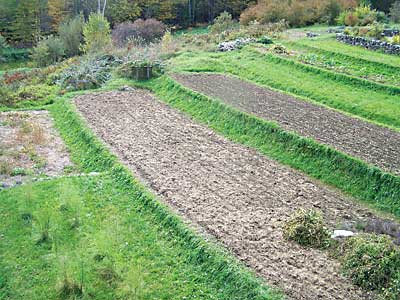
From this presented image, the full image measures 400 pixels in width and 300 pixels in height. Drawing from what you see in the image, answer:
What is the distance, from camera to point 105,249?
12.9m

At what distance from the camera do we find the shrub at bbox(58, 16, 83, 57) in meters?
50.0

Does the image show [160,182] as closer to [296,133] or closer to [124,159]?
[124,159]

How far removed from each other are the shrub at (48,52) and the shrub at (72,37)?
1371 millimetres

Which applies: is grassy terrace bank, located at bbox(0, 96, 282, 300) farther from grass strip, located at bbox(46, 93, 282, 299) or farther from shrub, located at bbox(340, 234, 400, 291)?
shrub, located at bbox(340, 234, 400, 291)

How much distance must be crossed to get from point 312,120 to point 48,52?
1308 inches

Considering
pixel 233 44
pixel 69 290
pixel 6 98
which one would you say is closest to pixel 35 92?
pixel 6 98

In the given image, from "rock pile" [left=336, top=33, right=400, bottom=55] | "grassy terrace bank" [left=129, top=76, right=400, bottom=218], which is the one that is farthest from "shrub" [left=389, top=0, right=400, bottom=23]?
"grassy terrace bank" [left=129, top=76, right=400, bottom=218]

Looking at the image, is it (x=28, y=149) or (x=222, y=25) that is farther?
(x=222, y=25)

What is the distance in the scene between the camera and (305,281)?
11.4 m

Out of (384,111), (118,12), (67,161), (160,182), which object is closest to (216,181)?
(160,182)

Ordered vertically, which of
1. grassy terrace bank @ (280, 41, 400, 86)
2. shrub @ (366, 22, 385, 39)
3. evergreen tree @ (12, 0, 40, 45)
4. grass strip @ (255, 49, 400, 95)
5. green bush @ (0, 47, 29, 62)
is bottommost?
green bush @ (0, 47, 29, 62)

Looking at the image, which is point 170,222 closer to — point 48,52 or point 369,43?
point 369,43

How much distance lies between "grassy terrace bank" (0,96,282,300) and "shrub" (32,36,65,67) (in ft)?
106

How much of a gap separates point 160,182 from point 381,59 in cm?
1794
